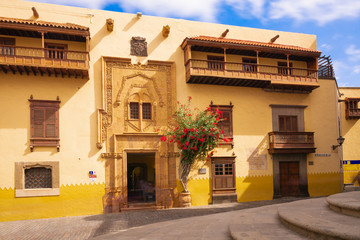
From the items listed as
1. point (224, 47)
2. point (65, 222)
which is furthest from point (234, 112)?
point (65, 222)

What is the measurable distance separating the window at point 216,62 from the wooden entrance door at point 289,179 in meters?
7.29

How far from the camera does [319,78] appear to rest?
20469 millimetres

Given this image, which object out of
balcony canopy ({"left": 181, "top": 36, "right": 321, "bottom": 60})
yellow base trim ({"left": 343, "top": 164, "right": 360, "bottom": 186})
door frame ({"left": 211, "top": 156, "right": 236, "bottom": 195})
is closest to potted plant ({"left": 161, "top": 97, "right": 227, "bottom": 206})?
door frame ({"left": 211, "top": 156, "right": 236, "bottom": 195})

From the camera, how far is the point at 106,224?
12805 millimetres

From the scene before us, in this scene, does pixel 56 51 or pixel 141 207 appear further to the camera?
pixel 141 207

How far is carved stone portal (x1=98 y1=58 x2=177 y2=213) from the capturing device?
15961 mm

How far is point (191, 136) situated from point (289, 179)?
7.79 metres

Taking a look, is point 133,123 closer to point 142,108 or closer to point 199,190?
point 142,108

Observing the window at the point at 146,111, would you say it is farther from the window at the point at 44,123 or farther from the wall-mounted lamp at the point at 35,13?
the wall-mounted lamp at the point at 35,13

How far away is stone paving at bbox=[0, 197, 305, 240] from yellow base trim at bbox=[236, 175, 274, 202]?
1424 mm

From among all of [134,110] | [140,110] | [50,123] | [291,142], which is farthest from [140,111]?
[291,142]

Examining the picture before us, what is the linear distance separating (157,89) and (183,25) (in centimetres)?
445

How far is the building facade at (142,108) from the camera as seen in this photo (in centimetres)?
1494

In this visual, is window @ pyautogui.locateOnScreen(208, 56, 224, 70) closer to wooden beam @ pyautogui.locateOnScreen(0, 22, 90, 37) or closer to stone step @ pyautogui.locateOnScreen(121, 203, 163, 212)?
wooden beam @ pyautogui.locateOnScreen(0, 22, 90, 37)
